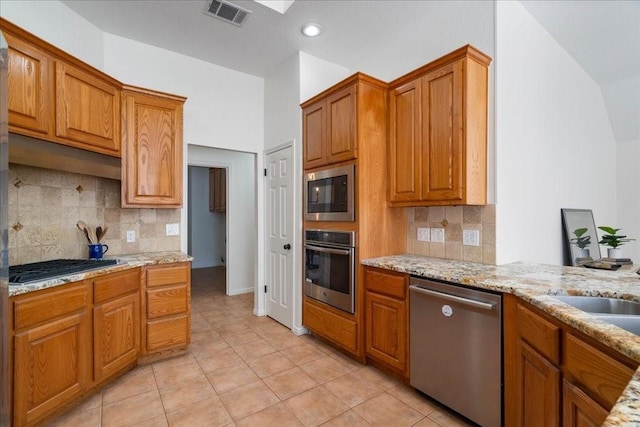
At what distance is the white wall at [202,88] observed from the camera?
9.93 feet

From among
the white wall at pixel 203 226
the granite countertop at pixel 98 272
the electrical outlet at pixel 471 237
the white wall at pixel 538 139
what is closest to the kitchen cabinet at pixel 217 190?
the white wall at pixel 203 226

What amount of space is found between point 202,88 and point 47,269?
2.36 metres

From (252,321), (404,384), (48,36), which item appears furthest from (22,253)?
(404,384)

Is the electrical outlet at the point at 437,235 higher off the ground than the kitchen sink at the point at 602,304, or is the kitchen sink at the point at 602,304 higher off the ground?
the electrical outlet at the point at 437,235

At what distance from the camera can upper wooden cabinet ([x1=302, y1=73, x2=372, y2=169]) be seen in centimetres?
254

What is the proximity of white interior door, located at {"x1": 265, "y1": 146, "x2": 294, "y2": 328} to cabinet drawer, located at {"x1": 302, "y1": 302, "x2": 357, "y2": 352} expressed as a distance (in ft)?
1.03

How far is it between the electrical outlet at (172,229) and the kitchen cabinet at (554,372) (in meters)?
2.97

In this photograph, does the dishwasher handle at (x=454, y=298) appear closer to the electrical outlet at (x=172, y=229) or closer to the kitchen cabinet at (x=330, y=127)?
the kitchen cabinet at (x=330, y=127)

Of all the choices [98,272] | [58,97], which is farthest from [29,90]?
[98,272]

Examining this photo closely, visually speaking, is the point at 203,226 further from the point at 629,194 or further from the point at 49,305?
the point at 629,194

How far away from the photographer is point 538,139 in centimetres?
259

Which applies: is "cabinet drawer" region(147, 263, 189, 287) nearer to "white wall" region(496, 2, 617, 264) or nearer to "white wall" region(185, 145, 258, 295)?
"white wall" region(185, 145, 258, 295)

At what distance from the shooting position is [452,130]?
217 cm

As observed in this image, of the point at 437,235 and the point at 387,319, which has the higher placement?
the point at 437,235
